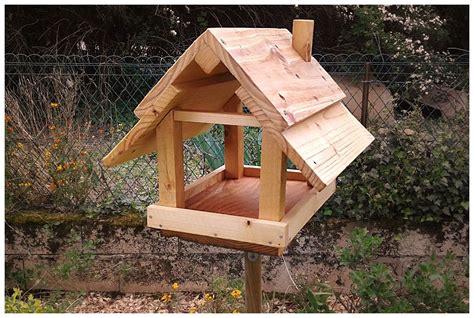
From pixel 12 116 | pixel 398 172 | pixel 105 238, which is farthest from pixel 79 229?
pixel 398 172

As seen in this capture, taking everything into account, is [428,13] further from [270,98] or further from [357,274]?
[270,98]

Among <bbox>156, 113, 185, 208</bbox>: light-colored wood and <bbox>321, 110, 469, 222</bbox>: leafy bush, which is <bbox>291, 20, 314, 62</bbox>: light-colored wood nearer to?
<bbox>156, 113, 185, 208</bbox>: light-colored wood

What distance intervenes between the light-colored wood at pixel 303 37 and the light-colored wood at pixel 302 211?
57 centimetres

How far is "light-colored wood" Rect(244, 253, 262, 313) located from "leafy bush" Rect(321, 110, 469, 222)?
1390mm

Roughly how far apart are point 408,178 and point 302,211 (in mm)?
1620

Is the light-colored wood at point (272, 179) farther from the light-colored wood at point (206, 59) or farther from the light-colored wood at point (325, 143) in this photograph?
the light-colored wood at point (206, 59)

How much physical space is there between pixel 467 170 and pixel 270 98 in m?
2.23

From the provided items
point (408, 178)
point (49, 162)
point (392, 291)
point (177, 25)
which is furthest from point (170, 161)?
point (177, 25)

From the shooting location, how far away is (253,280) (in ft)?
7.21

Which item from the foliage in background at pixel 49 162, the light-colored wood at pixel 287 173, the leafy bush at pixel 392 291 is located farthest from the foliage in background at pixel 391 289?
the foliage in background at pixel 49 162

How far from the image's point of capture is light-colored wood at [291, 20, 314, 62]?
6.78ft

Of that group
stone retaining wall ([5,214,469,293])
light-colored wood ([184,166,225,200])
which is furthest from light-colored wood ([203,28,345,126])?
stone retaining wall ([5,214,469,293])

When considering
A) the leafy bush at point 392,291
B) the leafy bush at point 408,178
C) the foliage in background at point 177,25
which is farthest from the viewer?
the foliage in background at point 177,25

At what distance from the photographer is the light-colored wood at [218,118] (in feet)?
5.60
